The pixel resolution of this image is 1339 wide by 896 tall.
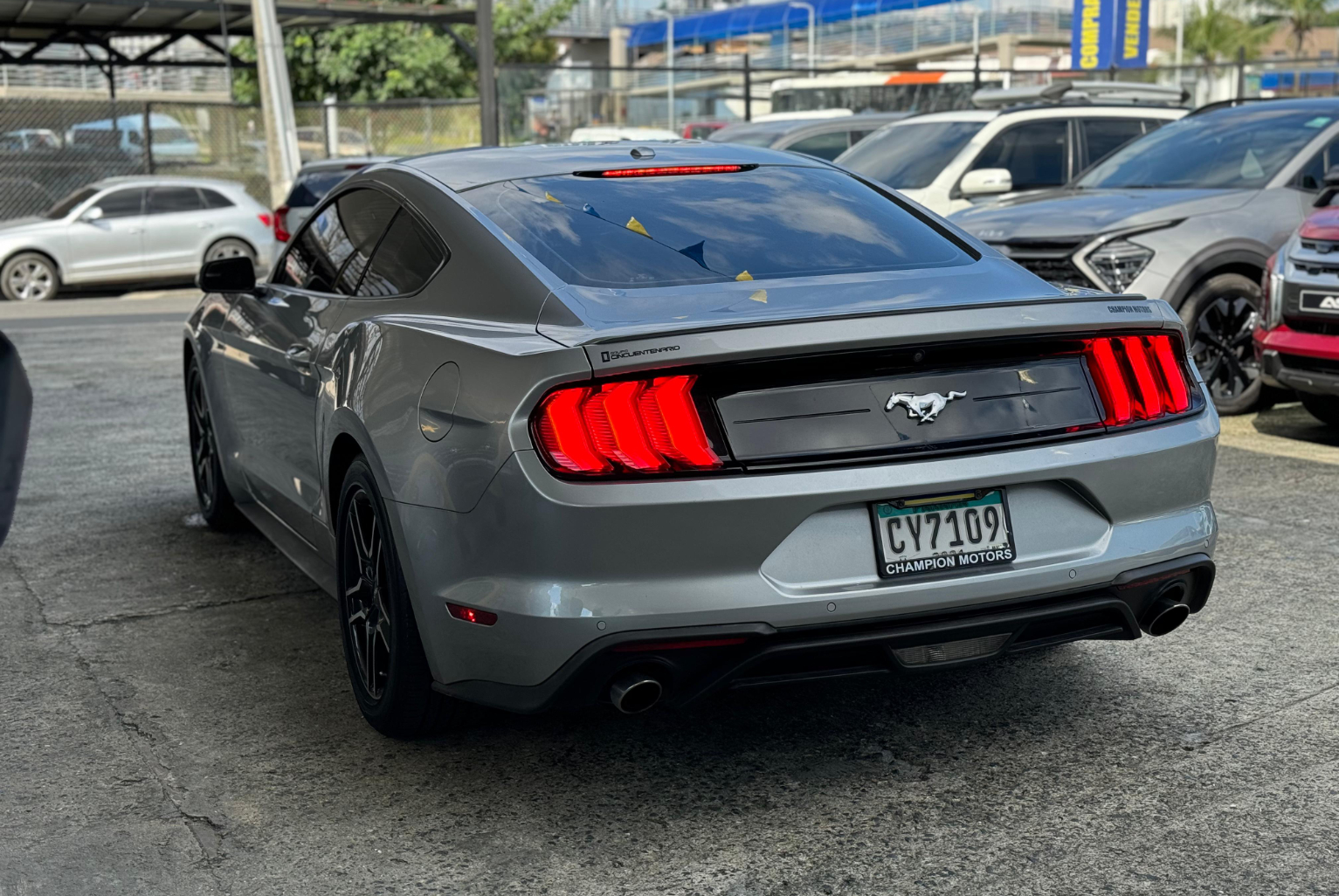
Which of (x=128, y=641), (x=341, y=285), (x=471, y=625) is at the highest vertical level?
(x=341, y=285)

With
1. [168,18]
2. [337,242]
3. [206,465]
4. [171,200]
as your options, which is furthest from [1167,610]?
[168,18]

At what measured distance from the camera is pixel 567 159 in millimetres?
4605

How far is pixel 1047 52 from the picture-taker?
58.0 m

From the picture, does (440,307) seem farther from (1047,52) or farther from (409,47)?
(1047,52)

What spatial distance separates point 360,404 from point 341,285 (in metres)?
0.89

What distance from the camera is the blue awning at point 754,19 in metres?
59.2

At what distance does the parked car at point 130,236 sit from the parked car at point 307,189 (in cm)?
210

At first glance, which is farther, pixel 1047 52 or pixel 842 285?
pixel 1047 52

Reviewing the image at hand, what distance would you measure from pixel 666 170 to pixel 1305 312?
4.20 m

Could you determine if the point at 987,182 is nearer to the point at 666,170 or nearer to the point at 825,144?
the point at 825,144

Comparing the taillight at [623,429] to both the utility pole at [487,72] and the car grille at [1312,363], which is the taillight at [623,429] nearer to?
the car grille at [1312,363]

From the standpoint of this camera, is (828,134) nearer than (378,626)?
No

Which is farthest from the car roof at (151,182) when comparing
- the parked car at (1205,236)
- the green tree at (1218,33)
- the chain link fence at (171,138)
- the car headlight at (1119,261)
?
the green tree at (1218,33)

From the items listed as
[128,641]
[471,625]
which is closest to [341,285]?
[128,641]
